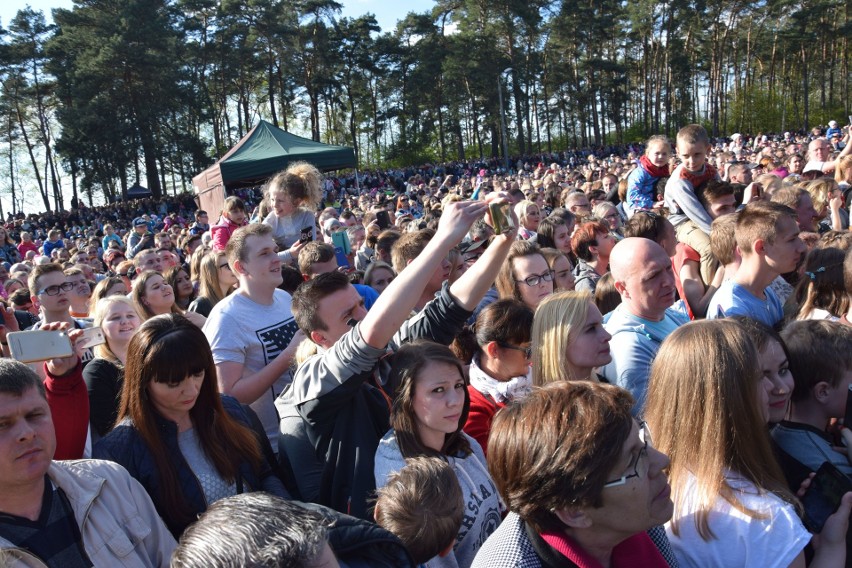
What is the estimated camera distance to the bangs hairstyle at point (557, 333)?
270cm

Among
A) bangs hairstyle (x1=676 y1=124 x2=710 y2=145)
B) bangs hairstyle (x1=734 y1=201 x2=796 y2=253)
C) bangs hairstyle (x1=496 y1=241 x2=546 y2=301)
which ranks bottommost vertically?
bangs hairstyle (x1=496 y1=241 x2=546 y2=301)

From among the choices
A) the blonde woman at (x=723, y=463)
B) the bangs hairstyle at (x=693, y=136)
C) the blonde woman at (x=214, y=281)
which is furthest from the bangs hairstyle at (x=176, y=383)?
the bangs hairstyle at (x=693, y=136)

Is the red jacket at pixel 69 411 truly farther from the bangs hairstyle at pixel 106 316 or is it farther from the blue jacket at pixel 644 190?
the blue jacket at pixel 644 190

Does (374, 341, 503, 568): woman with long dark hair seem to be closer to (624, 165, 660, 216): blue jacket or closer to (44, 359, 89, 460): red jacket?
(44, 359, 89, 460): red jacket

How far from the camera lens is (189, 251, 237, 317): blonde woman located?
473 centimetres

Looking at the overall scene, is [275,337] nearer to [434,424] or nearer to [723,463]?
[434,424]

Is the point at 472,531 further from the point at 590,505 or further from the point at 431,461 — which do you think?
the point at 590,505

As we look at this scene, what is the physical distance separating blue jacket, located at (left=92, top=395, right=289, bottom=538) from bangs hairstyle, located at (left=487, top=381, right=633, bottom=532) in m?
1.21

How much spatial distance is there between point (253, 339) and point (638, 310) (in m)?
1.87

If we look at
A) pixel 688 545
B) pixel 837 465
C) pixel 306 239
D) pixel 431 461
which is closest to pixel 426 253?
pixel 431 461

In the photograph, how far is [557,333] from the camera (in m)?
2.71

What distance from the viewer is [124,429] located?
2398 mm

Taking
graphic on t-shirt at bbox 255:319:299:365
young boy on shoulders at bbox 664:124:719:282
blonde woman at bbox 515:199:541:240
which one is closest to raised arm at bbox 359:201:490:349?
graphic on t-shirt at bbox 255:319:299:365

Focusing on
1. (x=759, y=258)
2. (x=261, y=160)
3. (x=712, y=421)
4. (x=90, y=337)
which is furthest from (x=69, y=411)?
(x=261, y=160)
